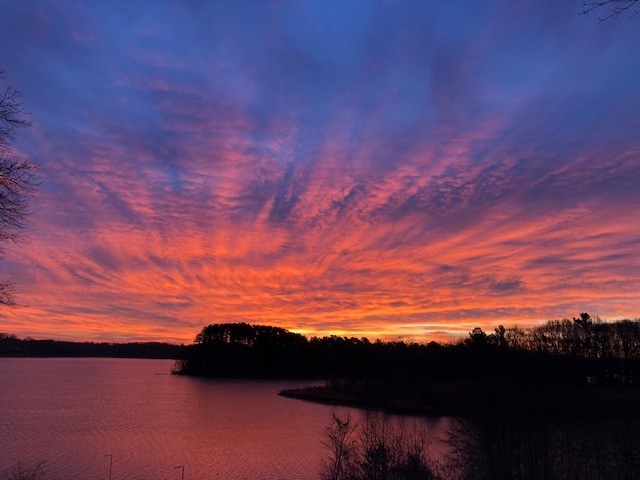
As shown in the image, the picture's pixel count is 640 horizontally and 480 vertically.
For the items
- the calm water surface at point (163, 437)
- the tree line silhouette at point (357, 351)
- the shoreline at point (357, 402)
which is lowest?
the calm water surface at point (163, 437)

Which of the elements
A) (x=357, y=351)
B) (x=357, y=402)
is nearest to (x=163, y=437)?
(x=357, y=402)

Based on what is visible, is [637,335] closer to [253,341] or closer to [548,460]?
[548,460]

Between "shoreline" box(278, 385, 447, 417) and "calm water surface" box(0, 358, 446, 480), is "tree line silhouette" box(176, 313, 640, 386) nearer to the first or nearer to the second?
"shoreline" box(278, 385, 447, 417)

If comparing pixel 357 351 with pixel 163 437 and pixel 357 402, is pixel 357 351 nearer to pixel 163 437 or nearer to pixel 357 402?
pixel 357 402

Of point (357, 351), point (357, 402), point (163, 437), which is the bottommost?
point (163, 437)

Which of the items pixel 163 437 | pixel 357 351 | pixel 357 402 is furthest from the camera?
pixel 357 351

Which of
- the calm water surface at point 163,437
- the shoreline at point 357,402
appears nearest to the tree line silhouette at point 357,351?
the shoreline at point 357,402

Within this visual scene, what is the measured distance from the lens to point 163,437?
44.0 m

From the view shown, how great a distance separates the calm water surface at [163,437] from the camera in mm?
31781

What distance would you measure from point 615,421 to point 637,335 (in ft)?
285

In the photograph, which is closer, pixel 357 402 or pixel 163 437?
pixel 163 437

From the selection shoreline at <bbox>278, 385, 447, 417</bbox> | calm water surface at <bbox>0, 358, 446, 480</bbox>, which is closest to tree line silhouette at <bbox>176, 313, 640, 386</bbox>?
shoreline at <bbox>278, 385, 447, 417</bbox>

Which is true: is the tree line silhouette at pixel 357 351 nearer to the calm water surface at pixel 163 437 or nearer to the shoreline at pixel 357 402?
the shoreline at pixel 357 402

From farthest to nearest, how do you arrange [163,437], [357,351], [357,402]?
1. [357,351]
2. [357,402]
3. [163,437]
